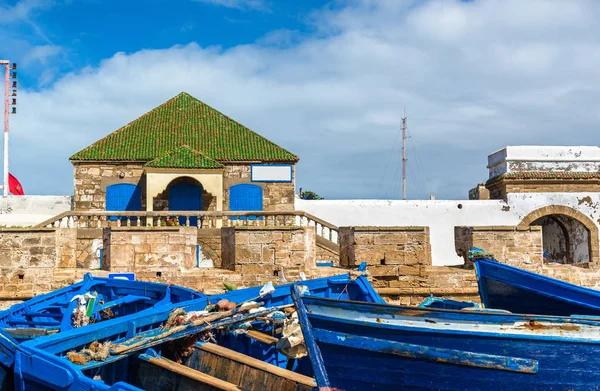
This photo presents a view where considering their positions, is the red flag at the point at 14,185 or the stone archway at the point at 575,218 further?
the red flag at the point at 14,185

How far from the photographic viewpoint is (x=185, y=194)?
21719 mm

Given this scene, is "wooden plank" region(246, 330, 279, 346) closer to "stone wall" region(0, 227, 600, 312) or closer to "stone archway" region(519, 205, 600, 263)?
"stone wall" region(0, 227, 600, 312)

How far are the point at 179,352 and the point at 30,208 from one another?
17798 millimetres

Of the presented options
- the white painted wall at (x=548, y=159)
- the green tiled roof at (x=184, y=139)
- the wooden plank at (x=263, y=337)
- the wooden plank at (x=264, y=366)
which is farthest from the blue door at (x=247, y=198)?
the wooden plank at (x=264, y=366)

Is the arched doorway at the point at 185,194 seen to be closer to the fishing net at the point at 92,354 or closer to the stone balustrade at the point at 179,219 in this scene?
the stone balustrade at the point at 179,219

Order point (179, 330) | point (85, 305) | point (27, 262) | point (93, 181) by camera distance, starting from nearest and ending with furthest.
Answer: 1. point (179, 330)
2. point (85, 305)
3. point (27, 262)
4. point (93, 181)

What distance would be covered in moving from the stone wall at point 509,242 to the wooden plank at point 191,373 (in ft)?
23.1

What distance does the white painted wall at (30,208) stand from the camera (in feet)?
67.4

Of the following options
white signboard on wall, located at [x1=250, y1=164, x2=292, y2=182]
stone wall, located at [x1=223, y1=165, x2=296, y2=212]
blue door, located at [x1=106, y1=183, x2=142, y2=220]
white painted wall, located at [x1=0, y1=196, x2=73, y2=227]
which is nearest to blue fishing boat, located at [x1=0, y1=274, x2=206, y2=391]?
white painted wall, located at [x1=0, y1=196, x2=73, y2=227]

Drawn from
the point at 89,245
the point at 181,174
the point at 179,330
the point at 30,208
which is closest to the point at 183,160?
the point at 181,174

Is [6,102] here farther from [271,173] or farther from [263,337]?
[263,337]

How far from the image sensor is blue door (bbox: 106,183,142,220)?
70.8ft

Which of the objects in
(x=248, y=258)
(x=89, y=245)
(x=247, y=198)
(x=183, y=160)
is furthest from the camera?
(x=247, y=198)

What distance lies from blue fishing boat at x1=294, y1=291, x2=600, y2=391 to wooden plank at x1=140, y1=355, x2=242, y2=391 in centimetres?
74
